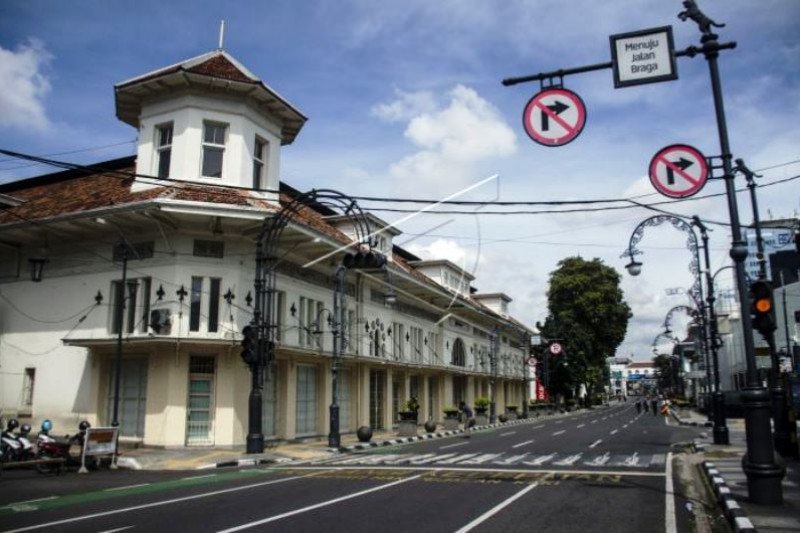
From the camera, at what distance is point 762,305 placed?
10.8m

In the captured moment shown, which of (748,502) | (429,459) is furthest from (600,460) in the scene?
(748,502)

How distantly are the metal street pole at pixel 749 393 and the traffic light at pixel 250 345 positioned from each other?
44.6 feet

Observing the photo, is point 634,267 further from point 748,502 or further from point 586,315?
point 586,315

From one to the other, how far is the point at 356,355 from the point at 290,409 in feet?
14.6

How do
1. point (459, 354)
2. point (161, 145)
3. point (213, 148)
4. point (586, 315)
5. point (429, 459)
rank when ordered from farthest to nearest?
point (586, 315)
point (459, 354)
point (161, 145)
point (213, 148)
point (429, 459)

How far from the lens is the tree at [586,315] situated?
65.6 metres

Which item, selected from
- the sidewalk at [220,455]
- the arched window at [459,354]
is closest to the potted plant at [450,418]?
the arched window at [459,354]

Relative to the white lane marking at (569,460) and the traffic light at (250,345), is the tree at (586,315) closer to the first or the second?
the white lane marking at (569,460)

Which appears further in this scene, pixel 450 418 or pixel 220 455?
pixel 450 418

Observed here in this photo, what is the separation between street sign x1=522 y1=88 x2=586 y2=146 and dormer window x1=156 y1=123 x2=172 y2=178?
57.3 ft

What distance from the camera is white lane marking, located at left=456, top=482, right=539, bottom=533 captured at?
335 inches

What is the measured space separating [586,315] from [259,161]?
50117 mm

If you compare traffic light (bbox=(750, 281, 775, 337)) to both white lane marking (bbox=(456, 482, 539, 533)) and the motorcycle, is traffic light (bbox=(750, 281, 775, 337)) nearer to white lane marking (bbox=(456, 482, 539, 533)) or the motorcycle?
white lane marking (bbox=(456, 482, 539, 533))

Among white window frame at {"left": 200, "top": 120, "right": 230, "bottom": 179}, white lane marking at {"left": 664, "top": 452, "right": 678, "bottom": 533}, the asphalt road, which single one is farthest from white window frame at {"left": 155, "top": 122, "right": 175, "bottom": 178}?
white lane marking at {"left": 664, "top": 452, "right": 678, "bottom": 533}
